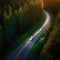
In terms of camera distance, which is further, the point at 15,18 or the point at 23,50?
the point at 15,18

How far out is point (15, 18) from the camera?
47.8 metres

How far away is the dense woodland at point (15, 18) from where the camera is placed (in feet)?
135

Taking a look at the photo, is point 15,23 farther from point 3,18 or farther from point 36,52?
point 36,52

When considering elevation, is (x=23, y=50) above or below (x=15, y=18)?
below

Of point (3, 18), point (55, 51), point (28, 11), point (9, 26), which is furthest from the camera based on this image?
point (28, 11)

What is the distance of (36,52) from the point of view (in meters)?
32.0

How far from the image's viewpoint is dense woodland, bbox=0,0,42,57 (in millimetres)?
41188

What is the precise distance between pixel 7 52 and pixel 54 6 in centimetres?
2601

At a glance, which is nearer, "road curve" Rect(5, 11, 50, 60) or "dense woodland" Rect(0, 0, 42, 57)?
"road curve" Rect(5, 11, 50, 60)

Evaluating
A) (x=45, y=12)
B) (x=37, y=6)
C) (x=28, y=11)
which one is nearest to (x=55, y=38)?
(x=28, y=11)

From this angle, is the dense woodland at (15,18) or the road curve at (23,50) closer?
the road curve at (23,50)

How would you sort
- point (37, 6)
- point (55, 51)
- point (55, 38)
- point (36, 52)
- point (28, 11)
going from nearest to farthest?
point (55, 51), point (55, 38), point (36, 52), point (28, 11), point (37, 6)

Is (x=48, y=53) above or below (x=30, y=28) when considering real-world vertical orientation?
above

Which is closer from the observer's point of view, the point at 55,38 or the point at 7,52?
the point at 55,38
